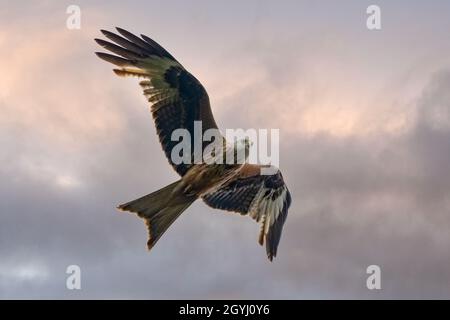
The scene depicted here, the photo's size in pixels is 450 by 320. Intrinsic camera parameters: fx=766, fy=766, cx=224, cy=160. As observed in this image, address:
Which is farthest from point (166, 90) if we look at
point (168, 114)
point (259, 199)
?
point (259, 199)

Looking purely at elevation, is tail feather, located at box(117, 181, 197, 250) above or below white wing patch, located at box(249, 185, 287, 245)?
below

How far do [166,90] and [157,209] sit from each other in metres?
1.99

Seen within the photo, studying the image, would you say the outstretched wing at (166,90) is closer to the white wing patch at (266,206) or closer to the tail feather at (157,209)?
the tail feather at (157,209)

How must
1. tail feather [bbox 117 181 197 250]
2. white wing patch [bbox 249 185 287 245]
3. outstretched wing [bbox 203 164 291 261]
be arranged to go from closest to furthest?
tail feather [bbox 117 181 197 250], outstretched wing [bbox 203 164 291 261], white wing patch [bbox 249 185 287 245]

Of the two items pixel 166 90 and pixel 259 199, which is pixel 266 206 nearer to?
pixel 259 199

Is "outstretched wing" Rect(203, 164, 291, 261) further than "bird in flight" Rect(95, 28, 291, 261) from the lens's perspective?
Yes

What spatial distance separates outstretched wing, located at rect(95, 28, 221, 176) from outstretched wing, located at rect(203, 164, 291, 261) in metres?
1.57

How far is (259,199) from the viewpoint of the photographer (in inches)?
546

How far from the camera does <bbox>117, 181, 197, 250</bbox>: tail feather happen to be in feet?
38.5

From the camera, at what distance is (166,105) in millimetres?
12398

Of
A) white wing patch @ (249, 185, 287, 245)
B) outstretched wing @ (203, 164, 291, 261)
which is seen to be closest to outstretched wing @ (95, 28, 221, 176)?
outstretched wing @ (203, 164, 291, 261)

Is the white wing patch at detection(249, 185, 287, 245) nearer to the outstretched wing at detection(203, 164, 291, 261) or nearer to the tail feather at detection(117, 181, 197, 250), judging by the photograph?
the outstretched wing at detection(203, 164, 291, 261)
